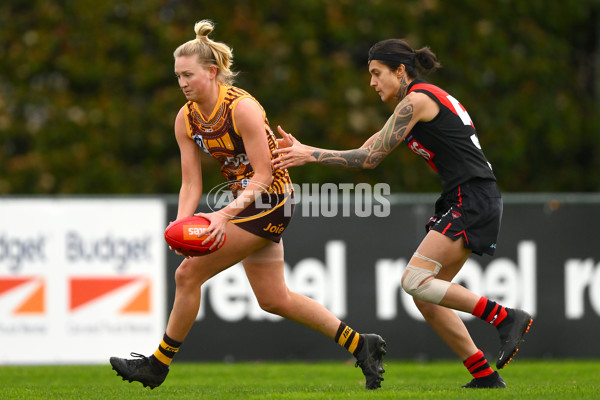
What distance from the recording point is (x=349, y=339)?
6098 mm

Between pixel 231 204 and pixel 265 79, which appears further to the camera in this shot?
pixel 265 79

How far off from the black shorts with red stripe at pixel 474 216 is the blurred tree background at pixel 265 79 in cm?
889

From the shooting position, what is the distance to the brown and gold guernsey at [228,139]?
18.9ft

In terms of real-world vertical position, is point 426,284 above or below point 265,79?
above

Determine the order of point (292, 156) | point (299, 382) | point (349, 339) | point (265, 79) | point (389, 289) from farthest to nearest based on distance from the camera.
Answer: point (265, 79) → point (389, 289) → point (299, 382) → point (349, 339) → point (292, 156)

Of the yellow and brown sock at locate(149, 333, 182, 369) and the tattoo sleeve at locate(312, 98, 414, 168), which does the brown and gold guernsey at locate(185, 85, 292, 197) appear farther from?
the yellow and brown sock at locate(149, 333, 182, 369)

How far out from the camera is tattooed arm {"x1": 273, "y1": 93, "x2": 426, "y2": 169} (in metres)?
5.64

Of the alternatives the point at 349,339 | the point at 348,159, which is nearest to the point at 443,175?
Answer: the point at 348,159

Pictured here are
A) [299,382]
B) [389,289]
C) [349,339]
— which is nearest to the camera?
[349,339]

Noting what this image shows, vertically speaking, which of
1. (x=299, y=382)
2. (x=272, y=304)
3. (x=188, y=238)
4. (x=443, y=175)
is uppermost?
(x=443, y=175)

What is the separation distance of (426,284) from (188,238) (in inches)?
56.9

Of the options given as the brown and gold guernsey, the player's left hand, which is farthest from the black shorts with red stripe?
the player's left hand

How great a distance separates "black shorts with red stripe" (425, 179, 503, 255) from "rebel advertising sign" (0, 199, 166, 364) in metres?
4.55

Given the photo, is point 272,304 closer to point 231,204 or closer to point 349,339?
point 349,339
